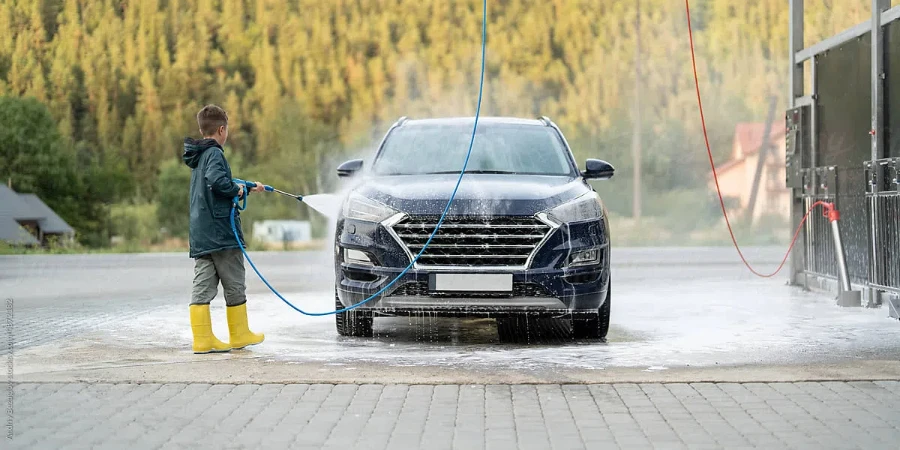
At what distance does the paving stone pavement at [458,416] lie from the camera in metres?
5.94

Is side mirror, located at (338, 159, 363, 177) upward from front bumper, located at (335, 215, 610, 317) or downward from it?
upward

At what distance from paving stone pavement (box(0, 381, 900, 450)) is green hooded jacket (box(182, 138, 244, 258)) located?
1.77 meters

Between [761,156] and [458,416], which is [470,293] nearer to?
[458,416]

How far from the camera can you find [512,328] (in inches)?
435

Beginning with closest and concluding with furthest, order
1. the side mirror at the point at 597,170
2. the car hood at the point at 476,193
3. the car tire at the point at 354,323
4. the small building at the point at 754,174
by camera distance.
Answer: the car hood at the point at 476,193 → the car tire at the point at 354,323 → the side mirror at the point at 597,170 → the small building at the point at 754,174

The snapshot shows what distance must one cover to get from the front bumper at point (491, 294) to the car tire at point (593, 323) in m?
0.40

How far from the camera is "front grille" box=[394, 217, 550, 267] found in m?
9.30

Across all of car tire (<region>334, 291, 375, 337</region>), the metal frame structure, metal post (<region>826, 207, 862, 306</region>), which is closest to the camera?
car tire (<region>334, 291, 375, 337</region>)

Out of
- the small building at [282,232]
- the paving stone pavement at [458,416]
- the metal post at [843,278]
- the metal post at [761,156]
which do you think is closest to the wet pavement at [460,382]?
the paving stone pavement at [458,416]

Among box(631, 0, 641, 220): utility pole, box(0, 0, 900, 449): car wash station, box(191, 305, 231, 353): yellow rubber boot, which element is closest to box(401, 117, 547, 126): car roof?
box(0, 0, 900, 449): car wash station

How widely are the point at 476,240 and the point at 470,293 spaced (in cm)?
39

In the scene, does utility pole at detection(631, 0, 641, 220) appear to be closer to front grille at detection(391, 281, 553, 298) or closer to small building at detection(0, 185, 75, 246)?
small building at detection(0, 185, 75, 246)

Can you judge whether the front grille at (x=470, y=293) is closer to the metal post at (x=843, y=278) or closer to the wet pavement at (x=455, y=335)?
the wet pavement at (x=455, y=335)

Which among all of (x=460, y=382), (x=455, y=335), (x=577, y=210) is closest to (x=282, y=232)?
(x=455, y=335)
